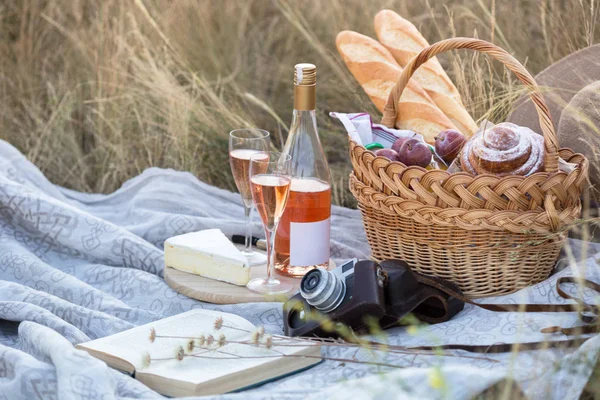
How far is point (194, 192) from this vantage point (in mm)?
2924

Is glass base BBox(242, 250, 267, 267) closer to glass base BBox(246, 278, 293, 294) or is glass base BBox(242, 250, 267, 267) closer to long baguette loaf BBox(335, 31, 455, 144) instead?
glass base BBox(246, 278, 293, 294)

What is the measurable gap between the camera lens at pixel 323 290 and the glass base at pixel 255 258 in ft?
1.44

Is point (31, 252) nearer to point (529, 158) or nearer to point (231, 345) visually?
point (231, 345)

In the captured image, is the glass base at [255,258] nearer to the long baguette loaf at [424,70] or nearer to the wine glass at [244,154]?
the wine glass at [244,154]

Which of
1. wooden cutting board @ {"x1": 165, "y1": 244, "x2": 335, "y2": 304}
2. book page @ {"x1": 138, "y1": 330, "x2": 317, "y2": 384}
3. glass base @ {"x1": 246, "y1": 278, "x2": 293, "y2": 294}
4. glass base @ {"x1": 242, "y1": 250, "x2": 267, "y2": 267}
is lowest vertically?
wooden cutting board @ {"x1": 165, "y1": 244, "x2": 335, "y2": 304}

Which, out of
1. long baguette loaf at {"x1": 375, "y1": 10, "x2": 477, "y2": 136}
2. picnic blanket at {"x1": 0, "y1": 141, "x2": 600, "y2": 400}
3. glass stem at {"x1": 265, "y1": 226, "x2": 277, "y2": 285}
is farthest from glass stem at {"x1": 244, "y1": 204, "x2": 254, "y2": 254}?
Result: long baguette loaf at {"x1": 375, "y1": 10, "x2": 477, "y2": 136}

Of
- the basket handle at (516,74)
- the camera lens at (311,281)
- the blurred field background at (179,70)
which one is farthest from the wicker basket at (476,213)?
the blurred field background at (179,70)

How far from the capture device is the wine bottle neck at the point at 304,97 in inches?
79.7

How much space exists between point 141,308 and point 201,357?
0.56m

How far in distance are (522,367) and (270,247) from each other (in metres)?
0.69

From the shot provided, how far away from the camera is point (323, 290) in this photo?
1.74 meters

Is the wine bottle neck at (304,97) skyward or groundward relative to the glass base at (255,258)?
skyward

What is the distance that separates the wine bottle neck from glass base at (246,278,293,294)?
0.44m

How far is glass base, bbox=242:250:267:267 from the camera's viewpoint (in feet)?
7.22
